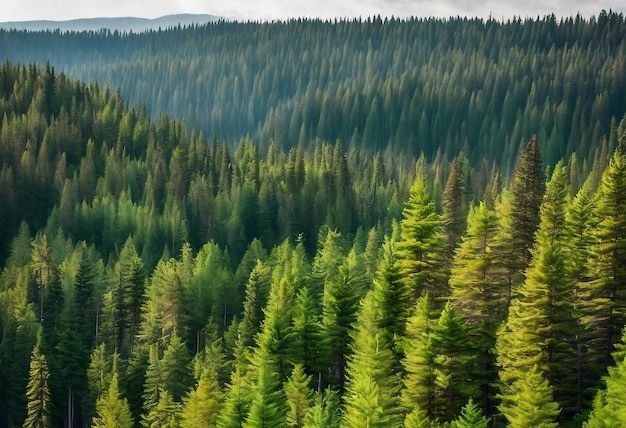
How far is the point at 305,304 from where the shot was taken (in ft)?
175

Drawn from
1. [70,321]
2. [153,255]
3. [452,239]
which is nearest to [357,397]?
[452,239]

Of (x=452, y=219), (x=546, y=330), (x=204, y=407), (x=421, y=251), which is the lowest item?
(x=204, y=407)

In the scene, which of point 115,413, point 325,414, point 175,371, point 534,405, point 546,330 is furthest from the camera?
point 175,371

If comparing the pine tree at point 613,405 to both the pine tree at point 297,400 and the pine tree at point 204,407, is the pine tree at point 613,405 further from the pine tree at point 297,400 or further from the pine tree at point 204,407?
the pine tree at point 204,407

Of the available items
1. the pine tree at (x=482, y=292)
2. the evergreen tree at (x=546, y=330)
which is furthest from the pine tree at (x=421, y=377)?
the evergreen tree at (x=546, y=330)

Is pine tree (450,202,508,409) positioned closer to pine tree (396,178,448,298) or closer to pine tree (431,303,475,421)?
pine tree (396,178,448,298)

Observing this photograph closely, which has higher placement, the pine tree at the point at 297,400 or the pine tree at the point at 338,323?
the pine tree at the point at 338,323

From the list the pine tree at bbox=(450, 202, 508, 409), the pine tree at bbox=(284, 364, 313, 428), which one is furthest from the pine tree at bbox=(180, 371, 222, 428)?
the pine tree at bbox=(450, 202, 508, 409)

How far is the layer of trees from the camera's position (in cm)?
4047

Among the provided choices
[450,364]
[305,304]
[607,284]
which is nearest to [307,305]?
[305,304]

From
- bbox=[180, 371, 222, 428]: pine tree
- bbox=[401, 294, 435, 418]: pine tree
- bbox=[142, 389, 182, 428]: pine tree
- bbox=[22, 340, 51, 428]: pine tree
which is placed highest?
bbox=[401, 294, 435, 418]: pine tree

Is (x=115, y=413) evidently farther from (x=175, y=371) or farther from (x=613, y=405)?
(x=613, y=405)

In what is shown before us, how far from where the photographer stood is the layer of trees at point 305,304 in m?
40.5

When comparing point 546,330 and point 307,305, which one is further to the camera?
point 307,305
